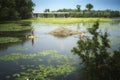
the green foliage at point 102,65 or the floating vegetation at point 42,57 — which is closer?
the green foliage at point 102,65

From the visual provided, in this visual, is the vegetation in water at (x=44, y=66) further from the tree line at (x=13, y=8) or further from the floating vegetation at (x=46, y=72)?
the tree line at (x=13, y=8)

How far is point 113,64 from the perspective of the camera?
1043cm

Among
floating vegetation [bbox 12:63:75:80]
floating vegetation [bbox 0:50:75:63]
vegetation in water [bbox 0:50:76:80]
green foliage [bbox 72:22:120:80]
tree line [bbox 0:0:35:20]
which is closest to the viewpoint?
green foliage [bbox 72:22:120:80]

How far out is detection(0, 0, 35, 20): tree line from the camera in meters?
63.6

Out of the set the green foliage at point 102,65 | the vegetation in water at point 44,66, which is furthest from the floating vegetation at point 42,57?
the green foliage at point 102,65

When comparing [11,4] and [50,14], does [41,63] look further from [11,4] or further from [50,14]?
Answer: [50,14]

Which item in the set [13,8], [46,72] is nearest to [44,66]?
[46,72]

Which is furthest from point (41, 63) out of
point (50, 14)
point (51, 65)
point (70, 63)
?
point (50, 14)

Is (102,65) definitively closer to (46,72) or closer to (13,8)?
(46,72)

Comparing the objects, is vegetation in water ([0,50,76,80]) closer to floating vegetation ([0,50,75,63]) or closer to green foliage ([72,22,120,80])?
floating vegetation ([0,50,75,63])

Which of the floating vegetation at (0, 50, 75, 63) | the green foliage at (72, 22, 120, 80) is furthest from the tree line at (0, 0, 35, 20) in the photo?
the green foliage at (72, 22, 120, 80)

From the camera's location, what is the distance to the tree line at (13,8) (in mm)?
63584

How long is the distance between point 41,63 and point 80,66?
3.56m

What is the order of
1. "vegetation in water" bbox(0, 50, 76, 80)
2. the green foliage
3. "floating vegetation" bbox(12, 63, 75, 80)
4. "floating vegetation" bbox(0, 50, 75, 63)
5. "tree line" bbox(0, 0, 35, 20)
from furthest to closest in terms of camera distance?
"tree line" bbox(0, 0, 35, 20)
"floating vegetation" bbox(0, 50, 75, 63)
"vegetation in water" bbox(0, 50, 76, 80)
"floating vegetation" bbox(12, 63, 75, 80)
the green foliage
